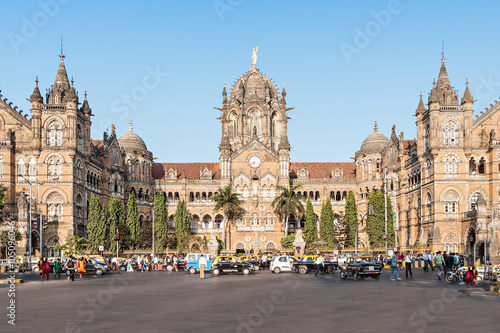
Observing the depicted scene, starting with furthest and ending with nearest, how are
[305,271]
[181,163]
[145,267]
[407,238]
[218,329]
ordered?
[181,163] < [407,238] < [145,267] < [305,271] < [218,329]

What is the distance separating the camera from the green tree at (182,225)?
9356 centimetres

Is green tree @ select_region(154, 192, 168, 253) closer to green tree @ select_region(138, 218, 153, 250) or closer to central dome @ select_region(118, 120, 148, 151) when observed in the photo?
green tree @ select_region(138, 218, 153, 250)

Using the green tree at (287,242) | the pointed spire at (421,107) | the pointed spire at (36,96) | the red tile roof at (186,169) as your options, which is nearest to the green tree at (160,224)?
the red tile roof at (186,169)

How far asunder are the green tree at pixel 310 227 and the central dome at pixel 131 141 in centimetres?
2917

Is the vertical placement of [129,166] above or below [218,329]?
above

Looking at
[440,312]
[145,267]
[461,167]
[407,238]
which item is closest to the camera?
[440,312]

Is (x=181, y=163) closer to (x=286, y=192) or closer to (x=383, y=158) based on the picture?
(x=286, y=192)

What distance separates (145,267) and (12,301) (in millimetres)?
36807

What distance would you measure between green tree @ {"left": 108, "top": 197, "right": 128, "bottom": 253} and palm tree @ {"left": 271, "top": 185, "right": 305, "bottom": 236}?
72.6 feet

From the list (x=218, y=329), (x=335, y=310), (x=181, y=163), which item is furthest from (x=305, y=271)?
(x=181, y=163)

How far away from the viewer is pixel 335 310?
23391mm

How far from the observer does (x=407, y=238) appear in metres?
89.4

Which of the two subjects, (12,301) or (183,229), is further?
(183,229)

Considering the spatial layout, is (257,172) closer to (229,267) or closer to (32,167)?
(32,167)
